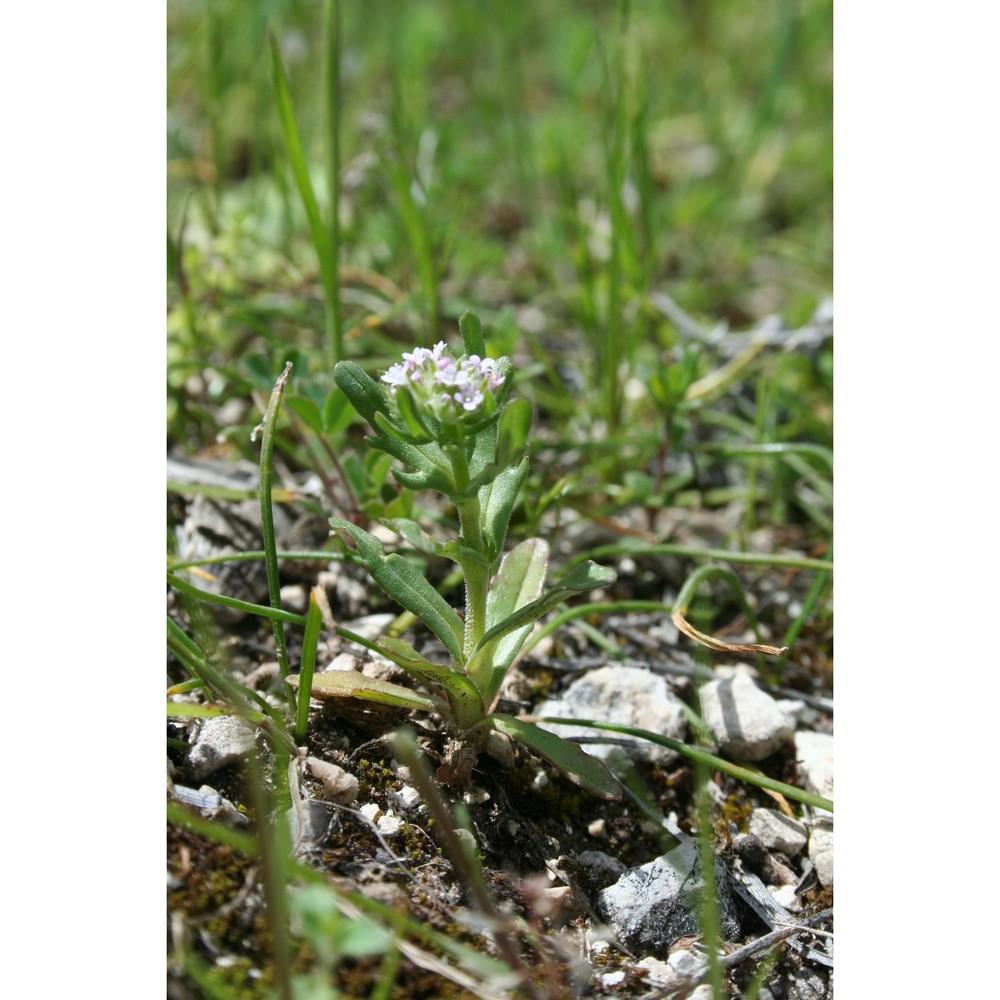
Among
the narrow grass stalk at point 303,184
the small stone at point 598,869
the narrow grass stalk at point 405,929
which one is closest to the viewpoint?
the narrow grass stalk at point 405,929

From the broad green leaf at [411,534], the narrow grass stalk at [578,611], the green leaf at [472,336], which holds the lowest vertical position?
the narrow grass stalk at [578,611]

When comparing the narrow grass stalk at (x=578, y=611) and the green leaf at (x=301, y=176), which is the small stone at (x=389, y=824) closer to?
the narrow grass stalk at (x=578, y=611)

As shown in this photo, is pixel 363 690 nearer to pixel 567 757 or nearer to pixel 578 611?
pixel 567 757

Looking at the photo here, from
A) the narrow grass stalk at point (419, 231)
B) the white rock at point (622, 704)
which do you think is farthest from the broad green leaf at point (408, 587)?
the narrow grass stalk at point (419, 231)

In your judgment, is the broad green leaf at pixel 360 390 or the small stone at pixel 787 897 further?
the small stone at pixel 787 897

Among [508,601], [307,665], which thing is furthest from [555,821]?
[307,665]

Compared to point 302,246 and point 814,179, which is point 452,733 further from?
point 814,179

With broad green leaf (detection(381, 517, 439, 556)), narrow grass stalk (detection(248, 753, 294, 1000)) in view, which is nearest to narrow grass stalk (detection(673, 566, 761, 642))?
broad green leaf (detection(381, 517, 439, 556))
